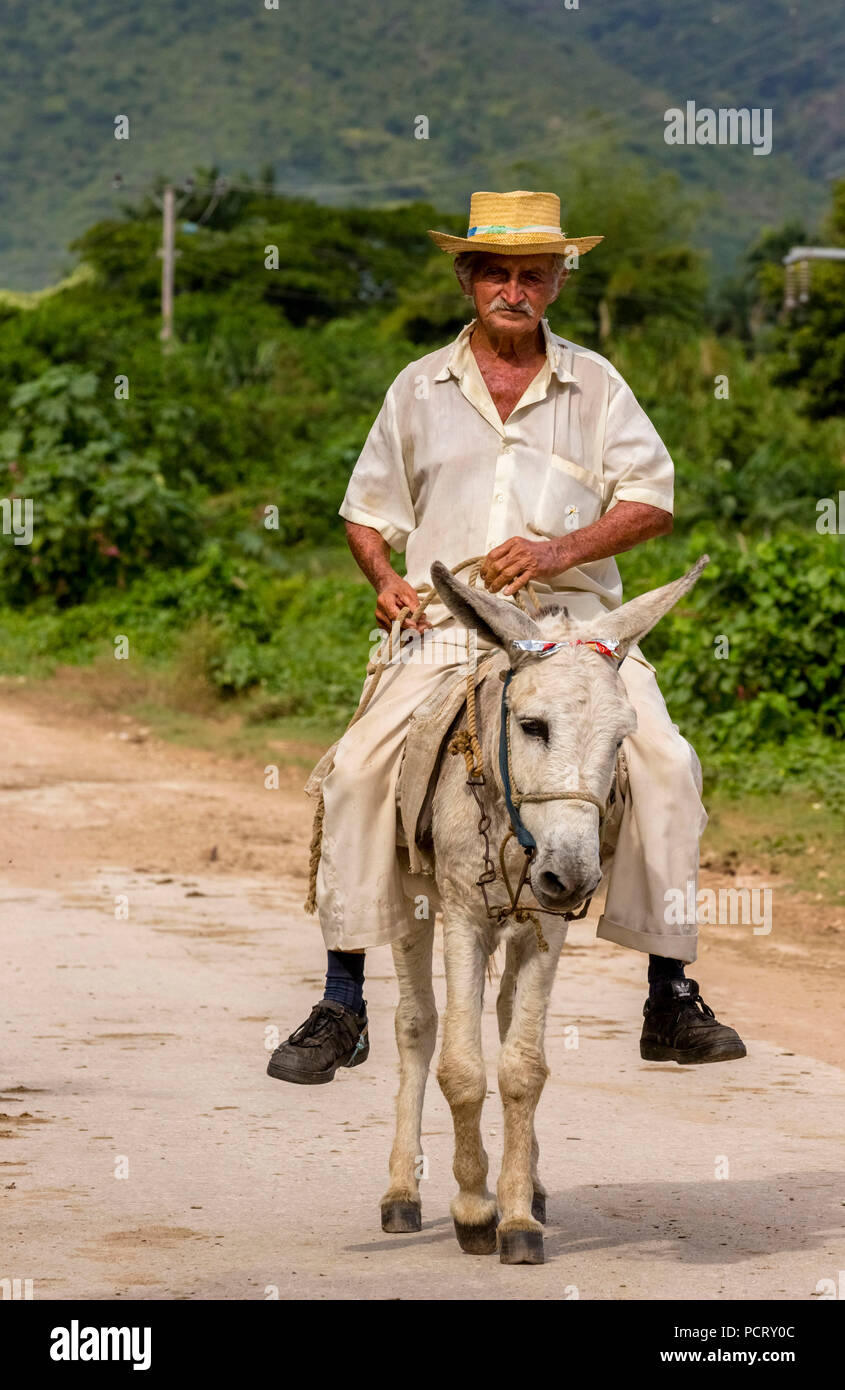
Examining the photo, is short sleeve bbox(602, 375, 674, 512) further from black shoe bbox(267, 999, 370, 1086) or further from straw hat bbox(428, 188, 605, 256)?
black shoe bbox(267, 999, 370, 1086)

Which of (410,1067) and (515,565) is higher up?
(515,565)

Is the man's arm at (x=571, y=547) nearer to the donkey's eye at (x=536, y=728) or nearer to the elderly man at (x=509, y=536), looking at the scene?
the elderly man at (x=509, y=536)

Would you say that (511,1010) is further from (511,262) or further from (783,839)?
(783,839)

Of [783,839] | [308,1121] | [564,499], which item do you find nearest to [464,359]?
[564,499]

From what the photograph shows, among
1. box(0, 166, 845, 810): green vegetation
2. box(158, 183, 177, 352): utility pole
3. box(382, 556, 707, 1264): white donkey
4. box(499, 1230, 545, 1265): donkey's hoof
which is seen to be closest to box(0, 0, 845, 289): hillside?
box(0, 166, 845, 810): green vegetation

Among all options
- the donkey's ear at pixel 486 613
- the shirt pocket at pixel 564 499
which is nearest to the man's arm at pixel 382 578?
the shirt pocket at pixel 564 499

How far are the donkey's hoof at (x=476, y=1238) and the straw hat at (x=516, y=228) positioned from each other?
2.65 m

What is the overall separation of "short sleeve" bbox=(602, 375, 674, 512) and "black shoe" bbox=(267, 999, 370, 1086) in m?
1.67

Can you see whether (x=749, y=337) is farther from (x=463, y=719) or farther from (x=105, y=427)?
(x=463, y=719)

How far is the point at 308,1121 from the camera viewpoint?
661 cm

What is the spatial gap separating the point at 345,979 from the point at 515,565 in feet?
4.43

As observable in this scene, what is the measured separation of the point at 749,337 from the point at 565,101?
10925 centimetres

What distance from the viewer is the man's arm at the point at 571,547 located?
5.25 meters

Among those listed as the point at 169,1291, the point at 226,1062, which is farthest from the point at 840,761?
the point at 169,1291
